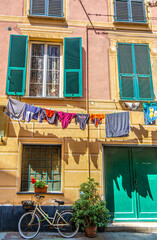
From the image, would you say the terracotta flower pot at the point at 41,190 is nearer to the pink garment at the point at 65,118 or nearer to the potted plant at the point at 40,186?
the potted plant at the point at 40,186

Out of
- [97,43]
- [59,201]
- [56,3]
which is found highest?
[56,3]

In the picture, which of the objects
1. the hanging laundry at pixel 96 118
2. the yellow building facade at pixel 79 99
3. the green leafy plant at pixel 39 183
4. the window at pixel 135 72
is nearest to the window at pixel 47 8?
the yellow building facade at pixel 79 99

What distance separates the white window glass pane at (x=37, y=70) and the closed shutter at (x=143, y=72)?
3.24 metres

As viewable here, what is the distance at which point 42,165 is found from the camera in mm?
6941

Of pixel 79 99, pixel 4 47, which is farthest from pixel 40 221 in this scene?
pixel 4 47

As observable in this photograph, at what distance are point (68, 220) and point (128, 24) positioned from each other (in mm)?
6749

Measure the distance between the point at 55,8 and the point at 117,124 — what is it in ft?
15.5

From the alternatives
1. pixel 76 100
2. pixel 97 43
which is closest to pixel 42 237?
pixel 76 100

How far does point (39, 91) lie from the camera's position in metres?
7.56

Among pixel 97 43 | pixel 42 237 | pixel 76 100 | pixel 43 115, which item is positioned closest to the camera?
pixel 42 237

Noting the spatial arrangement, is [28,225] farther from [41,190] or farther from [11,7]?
[11,7]

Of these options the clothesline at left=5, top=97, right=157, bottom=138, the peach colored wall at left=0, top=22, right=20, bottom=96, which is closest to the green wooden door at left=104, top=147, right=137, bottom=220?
the clothesline at left=5, top=97, right=157, bottom=138

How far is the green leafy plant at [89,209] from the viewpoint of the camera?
19.0 feet

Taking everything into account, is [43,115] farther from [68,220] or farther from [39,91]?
[68,220]
